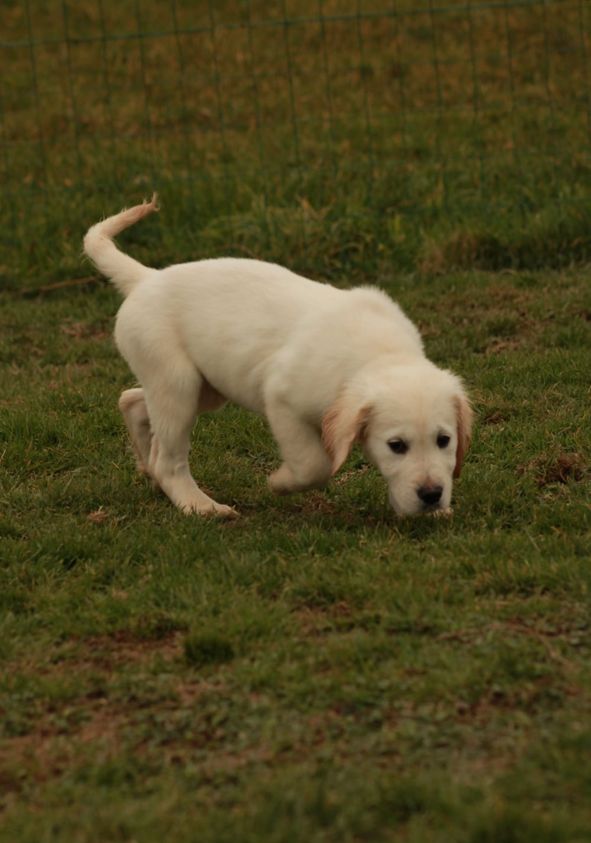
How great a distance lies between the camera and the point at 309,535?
4754mm

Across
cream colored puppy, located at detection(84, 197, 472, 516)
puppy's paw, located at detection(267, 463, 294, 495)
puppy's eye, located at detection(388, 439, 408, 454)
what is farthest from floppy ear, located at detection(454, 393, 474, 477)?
puppy's paw, located at detection(267, 463, 294, 495)

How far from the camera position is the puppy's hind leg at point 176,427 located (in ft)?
17.2

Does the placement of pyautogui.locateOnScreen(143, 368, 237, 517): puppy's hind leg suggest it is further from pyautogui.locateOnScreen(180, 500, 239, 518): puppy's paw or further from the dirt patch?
the dirt patch

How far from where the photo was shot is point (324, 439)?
4.75 m

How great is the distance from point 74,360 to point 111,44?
19.6ft

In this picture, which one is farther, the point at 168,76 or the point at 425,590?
the point at 168,76

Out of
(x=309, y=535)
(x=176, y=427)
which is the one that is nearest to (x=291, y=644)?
(x=309, y=535)

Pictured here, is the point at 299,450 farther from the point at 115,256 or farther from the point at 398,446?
the point at 115,256

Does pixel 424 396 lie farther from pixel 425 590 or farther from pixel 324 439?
→ pixel 425 590

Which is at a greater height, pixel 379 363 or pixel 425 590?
pixel 379 363

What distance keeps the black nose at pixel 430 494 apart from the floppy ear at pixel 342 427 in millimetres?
281

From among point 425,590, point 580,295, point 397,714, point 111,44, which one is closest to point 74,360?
point 580,295

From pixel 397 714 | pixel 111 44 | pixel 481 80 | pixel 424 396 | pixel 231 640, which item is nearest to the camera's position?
pixel 397 714

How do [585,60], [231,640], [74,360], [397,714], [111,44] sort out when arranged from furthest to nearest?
[111,44]
[585,60]
[74,360]
[231,640]
[397,714]
